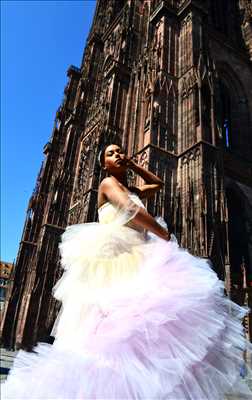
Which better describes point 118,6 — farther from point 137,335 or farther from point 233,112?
point 137,335

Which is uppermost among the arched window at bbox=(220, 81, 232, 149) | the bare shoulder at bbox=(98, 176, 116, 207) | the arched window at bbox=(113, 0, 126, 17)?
the arched window at bbox=(113, 0, 126, 17)

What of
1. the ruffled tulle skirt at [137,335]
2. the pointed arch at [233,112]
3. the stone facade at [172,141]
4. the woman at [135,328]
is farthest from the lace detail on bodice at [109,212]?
the pointed arch at [233,112]

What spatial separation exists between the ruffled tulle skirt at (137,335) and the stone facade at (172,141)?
26.8ft

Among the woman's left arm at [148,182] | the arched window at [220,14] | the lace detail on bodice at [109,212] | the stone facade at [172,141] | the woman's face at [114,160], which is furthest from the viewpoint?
the arched window at [220,14]

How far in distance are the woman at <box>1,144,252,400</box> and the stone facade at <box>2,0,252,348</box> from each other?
8129 millimetres

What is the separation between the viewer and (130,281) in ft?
5.68

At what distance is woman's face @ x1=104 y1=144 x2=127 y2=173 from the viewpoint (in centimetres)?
226

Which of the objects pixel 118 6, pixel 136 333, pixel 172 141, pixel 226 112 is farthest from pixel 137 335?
pixel 118 6

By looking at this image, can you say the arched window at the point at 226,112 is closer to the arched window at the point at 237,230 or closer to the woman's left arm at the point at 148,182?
the arched window at the point at 237,230

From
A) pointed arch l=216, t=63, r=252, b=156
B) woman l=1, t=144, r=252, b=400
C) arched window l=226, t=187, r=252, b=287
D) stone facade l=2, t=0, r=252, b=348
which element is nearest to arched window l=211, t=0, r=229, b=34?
stone facade l=2, t=0, r=252, b=348

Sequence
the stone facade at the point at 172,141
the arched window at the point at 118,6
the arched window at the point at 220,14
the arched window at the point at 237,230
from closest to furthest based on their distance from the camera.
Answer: the stone facade at the point at 172,141 → the arched window at the point at 237,230 → the arched window at the point at 220,14 → the arched window at the point at 118,6

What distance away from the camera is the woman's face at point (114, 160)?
7.41ft

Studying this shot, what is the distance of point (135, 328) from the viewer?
150 cm

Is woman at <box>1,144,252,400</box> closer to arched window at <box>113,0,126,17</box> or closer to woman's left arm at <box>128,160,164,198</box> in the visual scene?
woman's left arm at <box>128,160,164,198</box>
